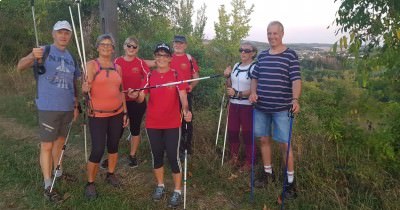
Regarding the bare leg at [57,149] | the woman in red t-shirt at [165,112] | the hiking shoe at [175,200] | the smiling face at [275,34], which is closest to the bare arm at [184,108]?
the woman in red t-shirt at [165,112]

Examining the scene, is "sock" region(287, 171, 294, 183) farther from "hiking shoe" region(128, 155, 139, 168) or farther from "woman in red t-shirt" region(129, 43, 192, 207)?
"hiking shoe" region(128, 155, 139, 168)

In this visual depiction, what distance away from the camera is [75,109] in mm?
4488

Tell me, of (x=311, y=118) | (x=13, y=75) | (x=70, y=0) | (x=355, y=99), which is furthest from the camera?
(x=70, y=0)

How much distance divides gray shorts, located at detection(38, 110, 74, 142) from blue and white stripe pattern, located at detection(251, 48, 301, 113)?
2310 millimetres

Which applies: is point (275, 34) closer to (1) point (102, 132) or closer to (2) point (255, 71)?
(2) point (255, 71)

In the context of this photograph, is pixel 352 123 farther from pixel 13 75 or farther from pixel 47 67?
pixel 13 75

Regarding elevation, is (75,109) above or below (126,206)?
above

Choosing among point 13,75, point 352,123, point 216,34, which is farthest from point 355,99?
point 216,34

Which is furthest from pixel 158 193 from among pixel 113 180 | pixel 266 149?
pixel 266 149

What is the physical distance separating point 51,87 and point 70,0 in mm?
10924

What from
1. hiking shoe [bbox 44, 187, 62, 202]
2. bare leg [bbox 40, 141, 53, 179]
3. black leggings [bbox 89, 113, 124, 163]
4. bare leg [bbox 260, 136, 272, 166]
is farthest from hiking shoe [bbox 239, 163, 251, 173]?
bare leg [bbox 40, 141, 53, 179]

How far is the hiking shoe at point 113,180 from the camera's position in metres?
4.62

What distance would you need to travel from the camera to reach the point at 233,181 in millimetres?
4879

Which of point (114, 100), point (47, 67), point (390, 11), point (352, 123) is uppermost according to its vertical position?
point (390, 11)
